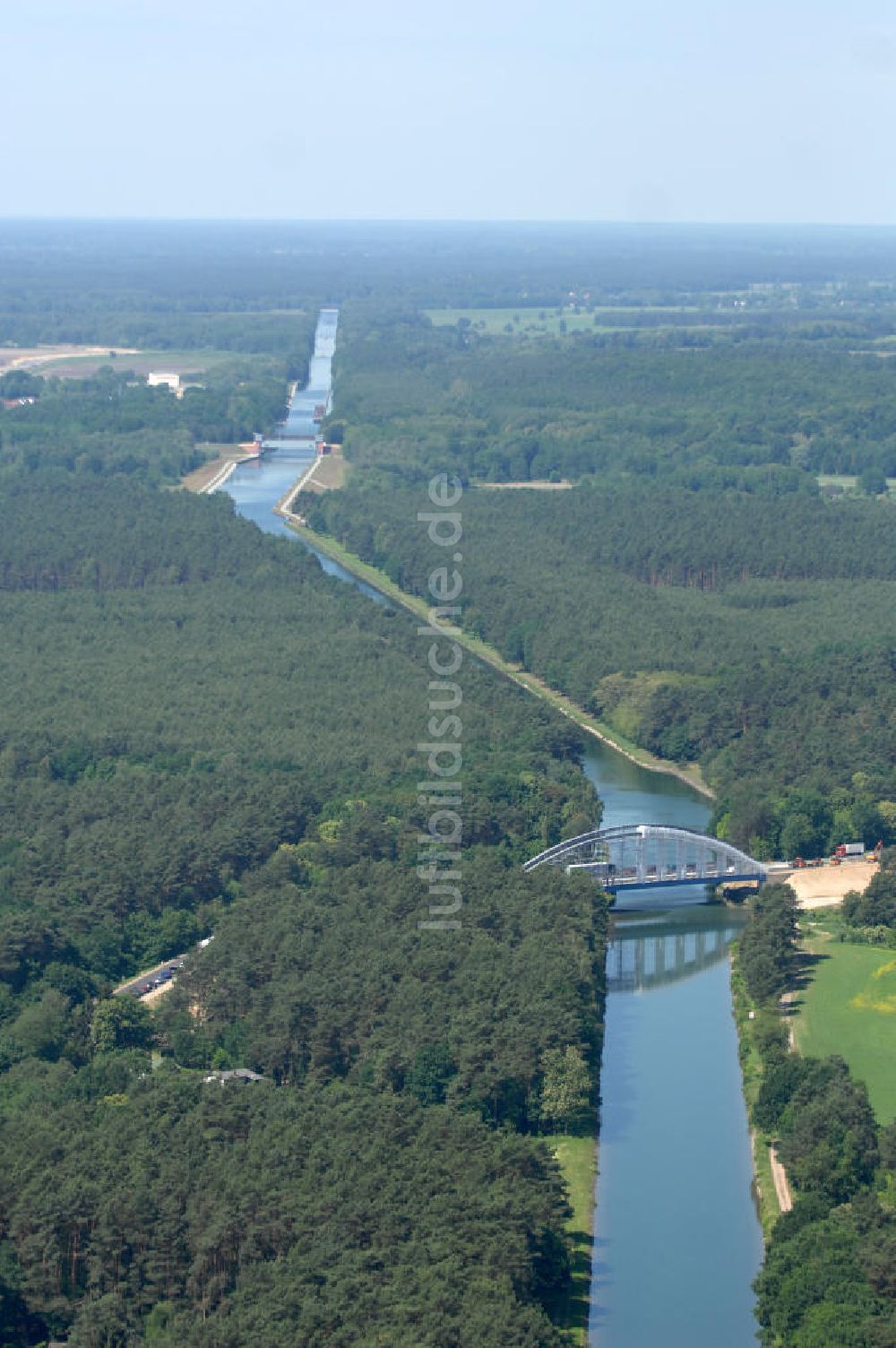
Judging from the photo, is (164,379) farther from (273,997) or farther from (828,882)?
(273,997)

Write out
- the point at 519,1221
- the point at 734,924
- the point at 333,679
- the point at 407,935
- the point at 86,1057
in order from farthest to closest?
the point at 333,679 < the point at 734,924 < the point at 407,935 < the point at 86,1057 < the point at 519,1221

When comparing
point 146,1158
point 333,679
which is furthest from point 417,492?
point 146,1158

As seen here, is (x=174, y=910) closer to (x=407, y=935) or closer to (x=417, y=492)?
(x=407, y=935)

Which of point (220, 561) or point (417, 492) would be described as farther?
point (417, 492)

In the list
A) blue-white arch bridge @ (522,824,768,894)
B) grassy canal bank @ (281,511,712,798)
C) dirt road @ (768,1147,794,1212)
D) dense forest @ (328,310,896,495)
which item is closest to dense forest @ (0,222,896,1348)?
dirt road @ (768,1147,794,1212)

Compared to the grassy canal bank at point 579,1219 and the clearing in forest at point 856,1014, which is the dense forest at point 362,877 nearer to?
the grassy canal bank at point 579,1219

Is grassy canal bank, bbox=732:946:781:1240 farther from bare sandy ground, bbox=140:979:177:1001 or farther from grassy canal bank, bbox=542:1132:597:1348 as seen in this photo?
bare sandy ground, bbox=140:979:177:1001
